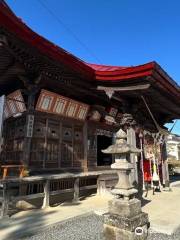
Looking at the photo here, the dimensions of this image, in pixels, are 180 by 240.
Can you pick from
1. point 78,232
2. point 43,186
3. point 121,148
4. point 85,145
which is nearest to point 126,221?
point 78,232

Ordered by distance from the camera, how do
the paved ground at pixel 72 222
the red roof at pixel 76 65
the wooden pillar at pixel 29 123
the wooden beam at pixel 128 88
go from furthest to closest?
the wooden pillar at pixel 29 123
the wooden beam at pixel 128 88
the red roof at pixel 76 65
the paved ground at pixel 72 222

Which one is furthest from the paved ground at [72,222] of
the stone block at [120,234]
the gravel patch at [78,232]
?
the stone block at [120,234]

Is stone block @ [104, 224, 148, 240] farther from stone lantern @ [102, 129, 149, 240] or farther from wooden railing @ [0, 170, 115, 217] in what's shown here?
wooden railing @ [0, 170, 115, 217]

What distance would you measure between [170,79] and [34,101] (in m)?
4.46

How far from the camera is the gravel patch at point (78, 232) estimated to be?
426 centimetres

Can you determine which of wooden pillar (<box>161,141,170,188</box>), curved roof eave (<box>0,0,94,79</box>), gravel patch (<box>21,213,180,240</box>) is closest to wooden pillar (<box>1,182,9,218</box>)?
gravel patch (<box>21,213,180,240</box>)

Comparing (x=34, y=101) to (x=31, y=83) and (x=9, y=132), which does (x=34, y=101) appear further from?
(x=9, y=132)

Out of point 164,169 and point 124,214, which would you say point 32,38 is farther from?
point 164,169

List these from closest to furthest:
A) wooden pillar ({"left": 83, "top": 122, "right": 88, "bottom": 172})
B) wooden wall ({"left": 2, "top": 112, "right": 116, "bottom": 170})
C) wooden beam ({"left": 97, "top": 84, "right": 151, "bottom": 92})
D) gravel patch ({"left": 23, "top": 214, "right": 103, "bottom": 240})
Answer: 1. gravel patch ({"left": 23, "top": 214, "right": 103, "bottom": 240})
2. wooden beam ({"left": 97, "top": 84, "right": 151, "bottom": 92})
3. wooden wall ({"left": 2, "top": 112, "right": 116, "bottom": 170})
4. wooden pillar ({"left": 83, "top": 122, "right": 88, "bottom": 172})

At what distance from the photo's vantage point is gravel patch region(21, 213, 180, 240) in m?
4.26

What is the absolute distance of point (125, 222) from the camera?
13.8ft

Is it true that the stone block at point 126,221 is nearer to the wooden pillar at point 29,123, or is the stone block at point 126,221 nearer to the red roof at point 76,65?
the wooden pillar at point 29,123

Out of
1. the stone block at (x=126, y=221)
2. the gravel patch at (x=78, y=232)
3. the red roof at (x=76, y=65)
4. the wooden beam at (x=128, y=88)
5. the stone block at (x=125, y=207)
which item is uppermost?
the red roof at (x=76, y=65)

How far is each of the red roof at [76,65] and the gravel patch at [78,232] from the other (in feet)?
12.9
